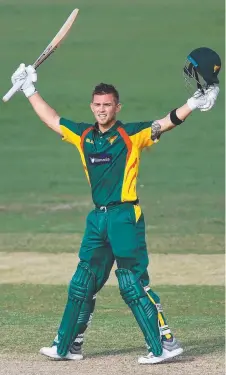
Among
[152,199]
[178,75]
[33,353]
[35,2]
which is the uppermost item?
[35,2]

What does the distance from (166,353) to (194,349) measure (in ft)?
1.70

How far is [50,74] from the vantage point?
22.5m

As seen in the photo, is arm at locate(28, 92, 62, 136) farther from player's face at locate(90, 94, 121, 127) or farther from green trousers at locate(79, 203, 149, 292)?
green trousers at locate(79, 203, 149, 292)

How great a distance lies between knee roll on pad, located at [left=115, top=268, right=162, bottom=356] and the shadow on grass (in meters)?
0.27

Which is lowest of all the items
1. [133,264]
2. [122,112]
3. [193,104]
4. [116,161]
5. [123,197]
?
[133,264]

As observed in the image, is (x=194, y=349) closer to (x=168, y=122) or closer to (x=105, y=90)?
(x=168, y=122)

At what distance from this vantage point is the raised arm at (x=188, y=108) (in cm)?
837

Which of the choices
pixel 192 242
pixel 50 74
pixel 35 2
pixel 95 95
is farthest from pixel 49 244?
pixel 35 2

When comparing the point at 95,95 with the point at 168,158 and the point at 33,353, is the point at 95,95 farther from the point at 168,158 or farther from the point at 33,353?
the point at 168,158

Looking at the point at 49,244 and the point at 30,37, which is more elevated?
the point at 30,37

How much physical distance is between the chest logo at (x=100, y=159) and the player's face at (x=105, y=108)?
0.68 ft

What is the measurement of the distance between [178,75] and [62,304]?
11.4 metres

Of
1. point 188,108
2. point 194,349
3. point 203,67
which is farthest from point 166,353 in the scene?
point 203,67

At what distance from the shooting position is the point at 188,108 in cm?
837
